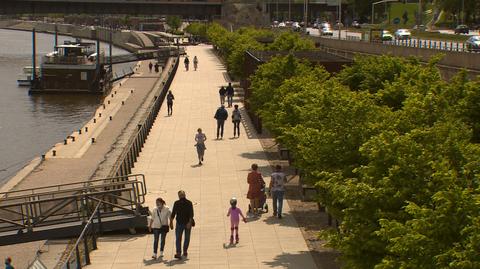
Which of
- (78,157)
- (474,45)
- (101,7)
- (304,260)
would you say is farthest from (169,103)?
(101,7)

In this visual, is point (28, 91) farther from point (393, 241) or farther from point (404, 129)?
point (393, 241)

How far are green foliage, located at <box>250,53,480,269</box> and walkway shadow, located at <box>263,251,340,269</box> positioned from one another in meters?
1.25

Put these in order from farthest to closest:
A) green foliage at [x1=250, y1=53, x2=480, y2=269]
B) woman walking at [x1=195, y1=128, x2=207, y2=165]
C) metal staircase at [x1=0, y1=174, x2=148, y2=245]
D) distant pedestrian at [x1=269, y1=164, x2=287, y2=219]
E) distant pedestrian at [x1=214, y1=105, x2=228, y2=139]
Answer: distant pedestrian at [x1=214, y1=105, x2=228, y2=139] → woman walking at [x1=195, y1=128, x2=207, y2=165] → distant pedestrian at [x1=269, y1=164, x2=287, y2=219] → metal staircase at [x1=0, y1=174, x2=148, y2=245] → green foliage at [x1=250, y1=53, x2=480, y2=269]

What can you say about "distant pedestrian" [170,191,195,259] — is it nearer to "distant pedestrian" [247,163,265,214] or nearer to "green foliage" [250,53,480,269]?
"green foliage" [250,53,480,269]

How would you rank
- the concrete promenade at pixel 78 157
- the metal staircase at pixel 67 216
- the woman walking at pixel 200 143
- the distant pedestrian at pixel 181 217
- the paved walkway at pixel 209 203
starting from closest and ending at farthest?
the distant pedestrian at pixel 181 217, the paved walkway at pixel 209 203, the metal staircase at pixel 67 216, the concrete promenade at pixel 78 157, the woman walking at pixel 200 143

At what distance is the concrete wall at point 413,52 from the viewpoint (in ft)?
141

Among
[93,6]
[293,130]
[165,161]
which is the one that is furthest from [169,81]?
[93,6]

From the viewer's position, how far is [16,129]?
188ft

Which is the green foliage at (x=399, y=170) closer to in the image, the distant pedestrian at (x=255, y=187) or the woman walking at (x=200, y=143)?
the distant pedestrian at (x=255, y=187)

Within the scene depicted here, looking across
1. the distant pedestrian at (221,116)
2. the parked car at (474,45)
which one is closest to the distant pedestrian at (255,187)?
the distant pedestrian at (221,116)

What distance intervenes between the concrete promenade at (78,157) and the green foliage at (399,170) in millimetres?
7855

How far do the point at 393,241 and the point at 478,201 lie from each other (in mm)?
1220

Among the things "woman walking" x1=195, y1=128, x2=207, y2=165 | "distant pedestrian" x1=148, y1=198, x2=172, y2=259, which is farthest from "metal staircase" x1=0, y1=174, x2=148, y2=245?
"woman walking" x1=195, y1=128, x2=207, y2=165

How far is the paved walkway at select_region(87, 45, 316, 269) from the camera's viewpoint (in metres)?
17.7
